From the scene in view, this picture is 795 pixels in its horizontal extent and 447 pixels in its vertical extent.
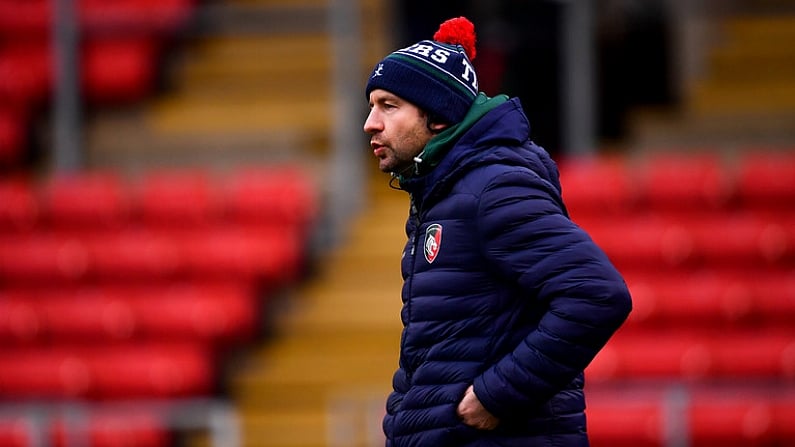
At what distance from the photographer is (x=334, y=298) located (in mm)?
9992

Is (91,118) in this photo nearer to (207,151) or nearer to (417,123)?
(207,151)

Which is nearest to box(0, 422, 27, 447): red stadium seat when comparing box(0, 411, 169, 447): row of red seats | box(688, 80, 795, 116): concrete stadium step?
box(0, 411, 169, 447): row of red seats

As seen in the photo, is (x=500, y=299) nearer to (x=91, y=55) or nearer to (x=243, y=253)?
(x=243, y=253)

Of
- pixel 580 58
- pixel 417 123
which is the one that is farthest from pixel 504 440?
pixel 580 58

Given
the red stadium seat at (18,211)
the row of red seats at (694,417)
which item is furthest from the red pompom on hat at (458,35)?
the red stadium seat at (18,211)

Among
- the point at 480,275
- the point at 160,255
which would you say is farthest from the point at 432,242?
the point at 160,255

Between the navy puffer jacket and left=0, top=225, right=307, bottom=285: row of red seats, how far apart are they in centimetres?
636

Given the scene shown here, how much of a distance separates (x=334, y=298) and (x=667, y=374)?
2756mm

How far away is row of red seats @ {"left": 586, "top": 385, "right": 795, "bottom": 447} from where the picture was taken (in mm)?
7223

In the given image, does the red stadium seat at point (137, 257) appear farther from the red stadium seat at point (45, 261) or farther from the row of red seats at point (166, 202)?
the row of red seats at point (166, 202)

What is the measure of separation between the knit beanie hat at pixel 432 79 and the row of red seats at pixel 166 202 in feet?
21.8

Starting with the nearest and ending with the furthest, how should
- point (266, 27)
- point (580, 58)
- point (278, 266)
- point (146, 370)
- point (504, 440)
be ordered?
point (504, 440)
point (146, 370)
point (278, 266)
point (580, 58)
point (266, 27)

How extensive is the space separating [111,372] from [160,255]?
3.33ft

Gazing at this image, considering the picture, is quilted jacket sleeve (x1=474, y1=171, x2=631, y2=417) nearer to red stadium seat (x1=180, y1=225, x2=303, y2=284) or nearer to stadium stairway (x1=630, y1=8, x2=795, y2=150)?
red stadium seat (x1=180, y1=225, x2=303, y2=284)
